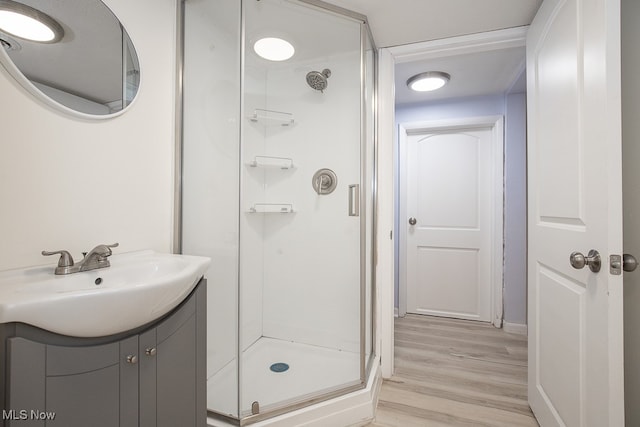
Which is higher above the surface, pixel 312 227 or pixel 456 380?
pixel 312 227

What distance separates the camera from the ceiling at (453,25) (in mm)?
1468

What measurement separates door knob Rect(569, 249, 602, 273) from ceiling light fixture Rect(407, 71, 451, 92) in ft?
5.56

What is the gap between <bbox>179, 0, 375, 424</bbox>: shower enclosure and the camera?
4.59 ft

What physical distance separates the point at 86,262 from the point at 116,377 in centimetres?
39

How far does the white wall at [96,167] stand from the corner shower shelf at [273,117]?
1.98ft

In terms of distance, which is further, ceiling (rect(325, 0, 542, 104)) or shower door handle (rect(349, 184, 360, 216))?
shower door handle (rect(349, 184, 360, 216))

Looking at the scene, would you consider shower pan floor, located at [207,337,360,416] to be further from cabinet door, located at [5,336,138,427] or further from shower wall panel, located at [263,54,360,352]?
cabinet door, located at [5,336,138,427]

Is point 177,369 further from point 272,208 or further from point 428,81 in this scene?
point 428,81

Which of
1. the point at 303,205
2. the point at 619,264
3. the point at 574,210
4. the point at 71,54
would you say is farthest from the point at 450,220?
the point at 71,54

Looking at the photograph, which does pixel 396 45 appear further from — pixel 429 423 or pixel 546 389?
pixel 429 423

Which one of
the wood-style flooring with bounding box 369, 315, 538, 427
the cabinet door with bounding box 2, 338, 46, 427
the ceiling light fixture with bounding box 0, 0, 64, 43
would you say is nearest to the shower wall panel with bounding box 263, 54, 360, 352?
the wood-style flooring with bounding box 369, 315, 538, 427

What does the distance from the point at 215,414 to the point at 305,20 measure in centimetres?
207

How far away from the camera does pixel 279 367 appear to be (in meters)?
1.75

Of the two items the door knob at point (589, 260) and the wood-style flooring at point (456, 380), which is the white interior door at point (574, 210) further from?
the wood-style flooring at point (456, 380)
